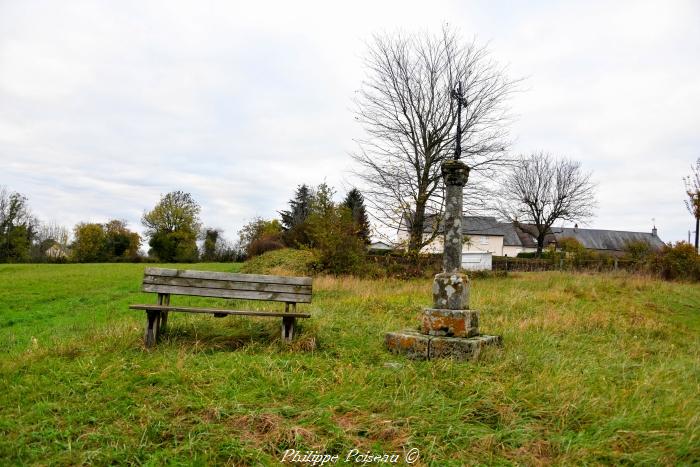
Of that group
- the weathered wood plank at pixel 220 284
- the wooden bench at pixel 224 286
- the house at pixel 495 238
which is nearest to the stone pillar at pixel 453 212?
the wooden bench at pixel 224 286

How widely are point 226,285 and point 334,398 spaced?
9.34 ft

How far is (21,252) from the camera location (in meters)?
41.1

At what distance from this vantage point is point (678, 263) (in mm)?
18797

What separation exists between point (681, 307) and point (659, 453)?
10229 mm

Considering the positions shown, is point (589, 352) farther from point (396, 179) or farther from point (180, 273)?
point (396, 179)

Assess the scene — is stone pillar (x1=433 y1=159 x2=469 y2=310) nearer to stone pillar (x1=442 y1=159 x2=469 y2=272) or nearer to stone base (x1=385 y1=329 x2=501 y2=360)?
stone pillar (x1=442 y1=159 x2=469 y2=272)

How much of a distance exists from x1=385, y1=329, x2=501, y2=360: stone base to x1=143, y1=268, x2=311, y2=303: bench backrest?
135 centimetres

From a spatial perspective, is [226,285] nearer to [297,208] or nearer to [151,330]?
[151,330]

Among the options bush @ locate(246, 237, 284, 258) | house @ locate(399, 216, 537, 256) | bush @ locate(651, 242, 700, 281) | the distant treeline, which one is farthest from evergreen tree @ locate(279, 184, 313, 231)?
bush @ locate(651, 242, 700, 281)

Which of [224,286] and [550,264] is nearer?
[224,286]

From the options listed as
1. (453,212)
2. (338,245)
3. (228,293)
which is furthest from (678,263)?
(228,293)

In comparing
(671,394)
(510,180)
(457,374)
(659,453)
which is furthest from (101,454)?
(510,180)

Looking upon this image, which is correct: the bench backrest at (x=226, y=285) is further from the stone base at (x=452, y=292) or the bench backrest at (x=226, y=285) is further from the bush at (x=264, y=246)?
the bush at (x=264, y=246)

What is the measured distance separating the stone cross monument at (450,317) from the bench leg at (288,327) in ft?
3.99
